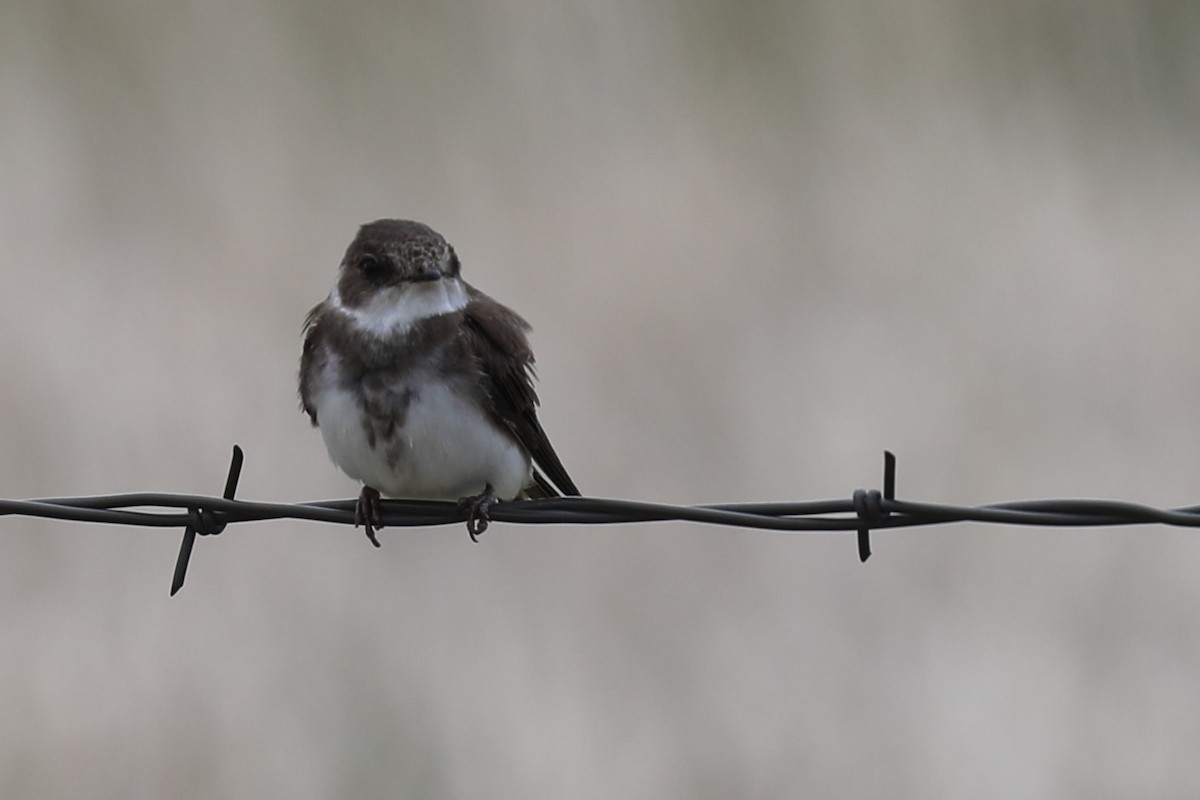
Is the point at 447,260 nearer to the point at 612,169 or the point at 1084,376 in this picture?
the point at 612,169

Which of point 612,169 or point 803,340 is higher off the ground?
point 612,169

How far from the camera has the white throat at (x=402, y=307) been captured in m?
4.57

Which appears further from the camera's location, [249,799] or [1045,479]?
[1045,479]

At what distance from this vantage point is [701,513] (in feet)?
10.9

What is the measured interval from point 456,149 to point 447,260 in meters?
3.76

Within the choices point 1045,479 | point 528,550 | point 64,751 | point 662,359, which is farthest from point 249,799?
point 1045,479

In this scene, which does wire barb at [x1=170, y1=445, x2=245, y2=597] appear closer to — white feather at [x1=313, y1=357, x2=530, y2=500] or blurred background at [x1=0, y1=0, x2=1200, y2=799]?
white feather at [x1=313, y1=357, x2=530, y2=500]

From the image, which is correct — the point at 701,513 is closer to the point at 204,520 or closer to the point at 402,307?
the point at 204,520

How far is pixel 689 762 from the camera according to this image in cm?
696

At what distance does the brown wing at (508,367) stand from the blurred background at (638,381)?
2.42 meters

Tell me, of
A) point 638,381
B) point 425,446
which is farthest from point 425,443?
point 638,381

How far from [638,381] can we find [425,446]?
343cm

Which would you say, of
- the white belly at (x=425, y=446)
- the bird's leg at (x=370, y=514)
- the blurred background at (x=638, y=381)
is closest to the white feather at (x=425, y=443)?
the white belly at (x=425, y=446)

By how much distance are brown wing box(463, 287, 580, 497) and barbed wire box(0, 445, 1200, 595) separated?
710 mm
